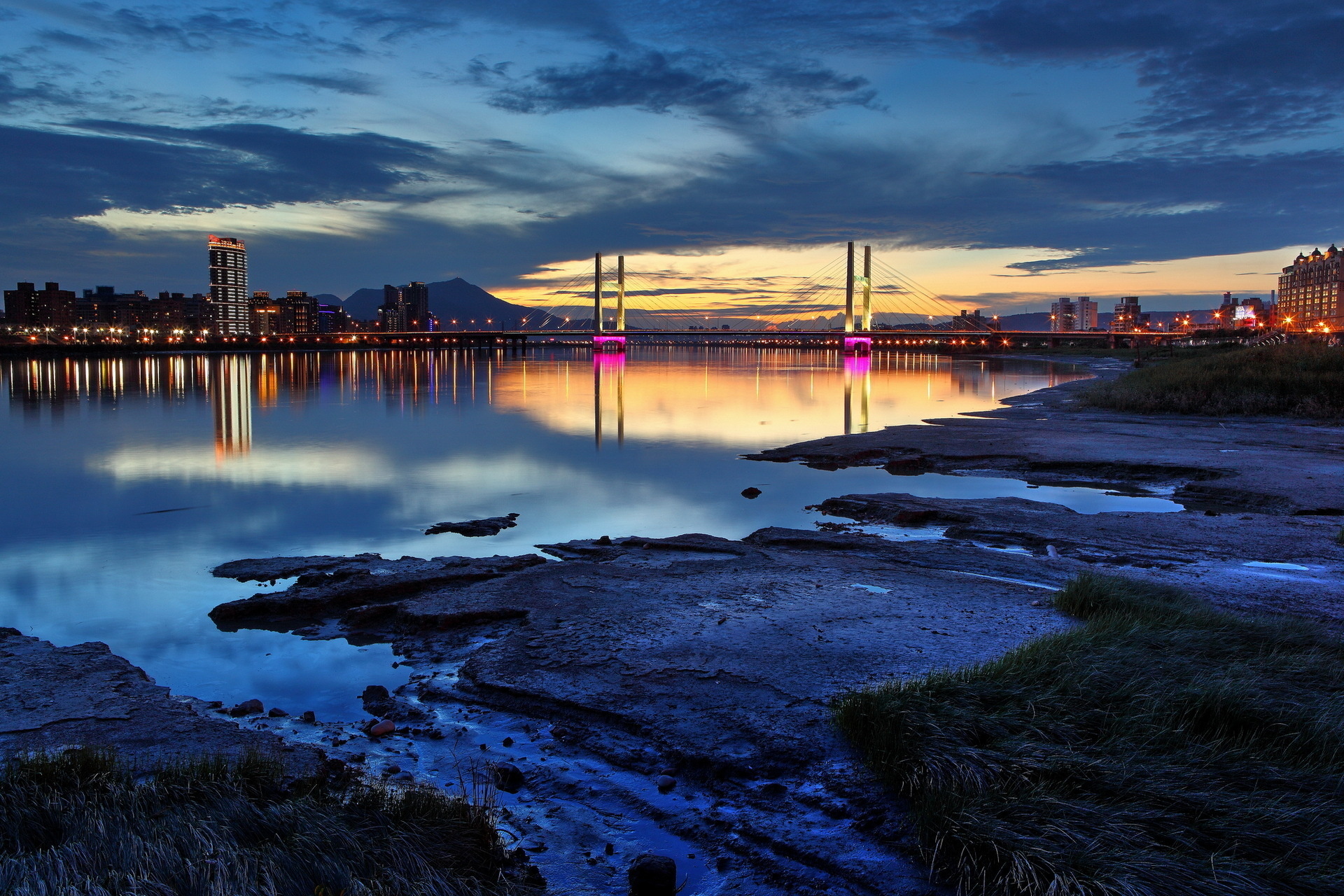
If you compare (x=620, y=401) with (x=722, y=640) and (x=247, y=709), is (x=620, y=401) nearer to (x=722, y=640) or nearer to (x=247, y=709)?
(x=722, y=640)

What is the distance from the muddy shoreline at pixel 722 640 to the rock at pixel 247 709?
23cm

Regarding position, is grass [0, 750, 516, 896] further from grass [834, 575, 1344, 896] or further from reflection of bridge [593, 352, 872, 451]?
reflection of bridge [593, 352, 872, 451]

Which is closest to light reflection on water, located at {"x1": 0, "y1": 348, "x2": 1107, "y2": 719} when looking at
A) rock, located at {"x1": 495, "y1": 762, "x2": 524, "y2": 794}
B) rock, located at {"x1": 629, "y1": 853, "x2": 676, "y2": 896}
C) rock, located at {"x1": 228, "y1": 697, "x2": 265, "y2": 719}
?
rock, located at {"x1": 228, "y1": 697, "x2": 265, "y2": 719}

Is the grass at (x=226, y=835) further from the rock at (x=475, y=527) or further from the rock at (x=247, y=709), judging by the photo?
the rock at (x=475, y=527)

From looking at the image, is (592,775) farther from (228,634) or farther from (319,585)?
(319,585)

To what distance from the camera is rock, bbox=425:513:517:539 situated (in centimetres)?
1135

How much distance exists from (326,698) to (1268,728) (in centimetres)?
560

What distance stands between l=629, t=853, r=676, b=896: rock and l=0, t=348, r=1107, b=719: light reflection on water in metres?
2.67

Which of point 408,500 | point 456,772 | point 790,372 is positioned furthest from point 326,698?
point 790,372

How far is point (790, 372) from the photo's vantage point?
68.3m

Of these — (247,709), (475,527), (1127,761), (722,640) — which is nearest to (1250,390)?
(475,527)

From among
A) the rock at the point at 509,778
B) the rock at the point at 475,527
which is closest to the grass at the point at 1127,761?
the rock at the point at 509,778

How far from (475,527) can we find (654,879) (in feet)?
27.1

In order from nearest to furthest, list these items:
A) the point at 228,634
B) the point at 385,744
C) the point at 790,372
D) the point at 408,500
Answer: the point at 385,744 → the point at 228,634 → the point at 408,500 → the point at 790,372
